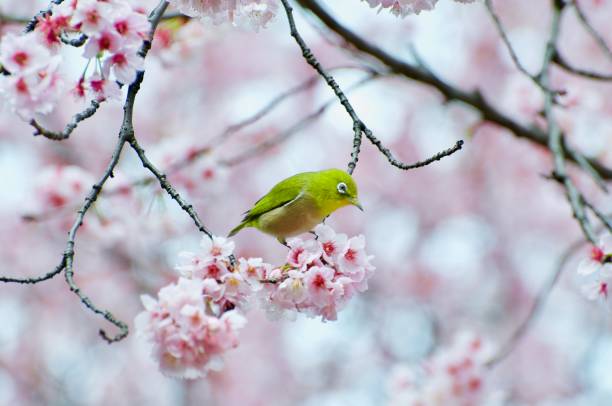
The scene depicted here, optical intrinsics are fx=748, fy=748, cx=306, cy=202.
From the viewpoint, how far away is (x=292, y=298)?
1754 millimetres

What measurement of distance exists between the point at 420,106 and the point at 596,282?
27.0ft

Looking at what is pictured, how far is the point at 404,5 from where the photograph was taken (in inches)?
79.3

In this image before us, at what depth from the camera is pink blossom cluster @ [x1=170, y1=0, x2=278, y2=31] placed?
2.04 m

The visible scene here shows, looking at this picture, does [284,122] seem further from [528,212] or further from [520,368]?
[520,368]

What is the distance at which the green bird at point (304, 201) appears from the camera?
2.39m

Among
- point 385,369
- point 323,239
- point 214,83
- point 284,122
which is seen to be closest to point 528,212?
point 385,369

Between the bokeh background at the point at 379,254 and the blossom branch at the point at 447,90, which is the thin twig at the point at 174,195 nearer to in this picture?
the blossom branch at the point at 447,90

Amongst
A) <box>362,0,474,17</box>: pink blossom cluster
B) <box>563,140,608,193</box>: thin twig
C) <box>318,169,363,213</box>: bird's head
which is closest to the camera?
<box>362,0,474,17</box>: pink blossom cluster

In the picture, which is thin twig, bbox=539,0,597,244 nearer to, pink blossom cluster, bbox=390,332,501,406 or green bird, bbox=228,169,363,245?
green bird, bbox=228,169,363,245

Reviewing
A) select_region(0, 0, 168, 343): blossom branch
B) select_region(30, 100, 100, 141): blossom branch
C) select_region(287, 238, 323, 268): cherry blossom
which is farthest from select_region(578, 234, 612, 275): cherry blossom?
select_region(30, 100, 100, 141): blossom branch

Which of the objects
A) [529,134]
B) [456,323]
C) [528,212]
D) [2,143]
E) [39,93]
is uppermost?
[2,143]

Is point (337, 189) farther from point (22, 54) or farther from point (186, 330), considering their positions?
point (22, 54)

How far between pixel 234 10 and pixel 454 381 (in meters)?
3.08

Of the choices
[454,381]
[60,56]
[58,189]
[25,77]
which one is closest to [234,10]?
[60,56]
